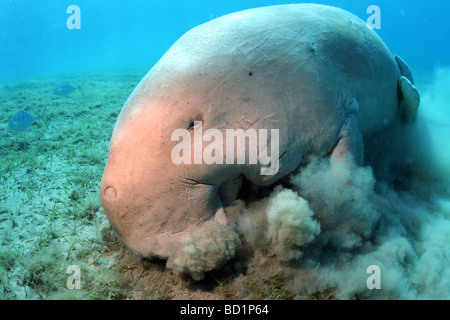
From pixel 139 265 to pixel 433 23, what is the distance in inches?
6841

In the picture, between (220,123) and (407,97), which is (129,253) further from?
(407,97)

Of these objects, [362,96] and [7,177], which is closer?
[362,96]

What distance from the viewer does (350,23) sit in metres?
3.52

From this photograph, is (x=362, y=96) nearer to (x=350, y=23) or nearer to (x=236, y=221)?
(x=350, y=23)

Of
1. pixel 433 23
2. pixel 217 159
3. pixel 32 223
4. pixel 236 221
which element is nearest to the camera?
pixel 217 159

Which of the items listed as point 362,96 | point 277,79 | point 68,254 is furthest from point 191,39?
point 68,254

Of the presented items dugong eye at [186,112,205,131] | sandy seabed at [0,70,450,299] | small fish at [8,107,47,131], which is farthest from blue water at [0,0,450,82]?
dugong eye at [186,112,205,131]

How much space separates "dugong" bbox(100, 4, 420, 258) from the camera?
7.86 ft
